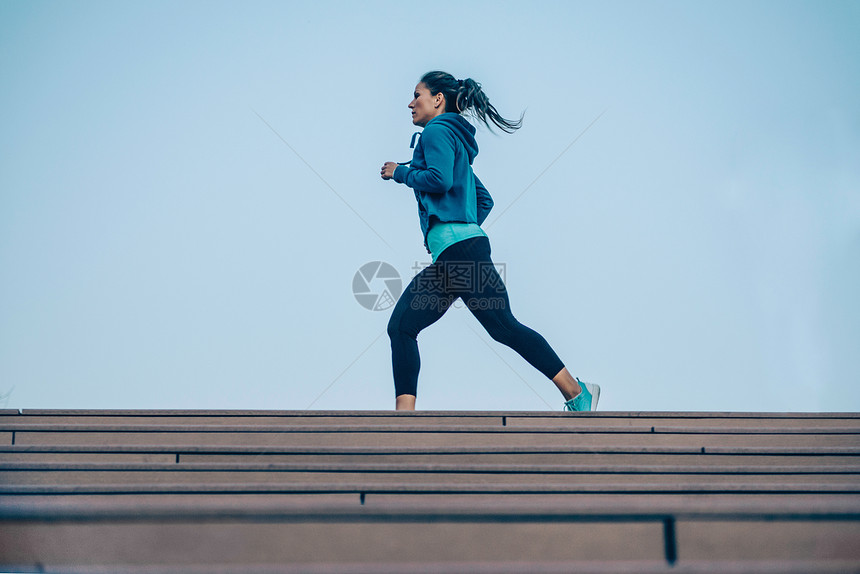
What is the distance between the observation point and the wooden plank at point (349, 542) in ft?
6.75

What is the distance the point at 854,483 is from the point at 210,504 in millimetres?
1874

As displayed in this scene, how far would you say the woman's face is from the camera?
13.5ft

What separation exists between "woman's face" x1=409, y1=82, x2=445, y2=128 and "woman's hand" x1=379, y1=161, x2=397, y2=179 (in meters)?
0.32

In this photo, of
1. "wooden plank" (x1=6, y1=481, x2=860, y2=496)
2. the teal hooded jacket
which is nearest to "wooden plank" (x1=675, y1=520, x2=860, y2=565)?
"wooden plank" (x1=6, y1=481, x2=860, y2=496)

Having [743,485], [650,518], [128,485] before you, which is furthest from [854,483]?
[128,485]

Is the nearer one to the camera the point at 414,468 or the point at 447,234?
the point at 414,468

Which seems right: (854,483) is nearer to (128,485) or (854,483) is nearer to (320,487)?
(320,487)

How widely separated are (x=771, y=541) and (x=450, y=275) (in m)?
1.89

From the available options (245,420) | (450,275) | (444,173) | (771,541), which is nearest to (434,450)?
(245,420)

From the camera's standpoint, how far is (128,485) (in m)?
2.36

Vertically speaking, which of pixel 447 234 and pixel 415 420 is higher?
pixel 447 234

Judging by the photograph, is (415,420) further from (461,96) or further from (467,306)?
(461,96)

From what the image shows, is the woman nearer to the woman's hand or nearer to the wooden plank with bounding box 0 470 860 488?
the woman's hand

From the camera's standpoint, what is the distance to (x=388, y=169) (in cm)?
395
